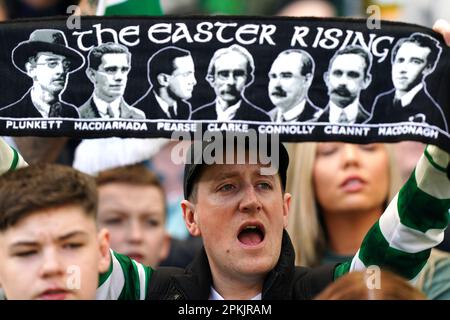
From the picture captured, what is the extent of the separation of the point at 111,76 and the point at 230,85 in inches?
13.5

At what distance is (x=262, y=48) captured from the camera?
11.7ft

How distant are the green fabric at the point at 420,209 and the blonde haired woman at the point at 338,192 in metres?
1.32

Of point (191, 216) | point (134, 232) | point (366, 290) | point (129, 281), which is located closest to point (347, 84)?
point (191, 216)

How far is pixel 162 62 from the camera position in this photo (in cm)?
359

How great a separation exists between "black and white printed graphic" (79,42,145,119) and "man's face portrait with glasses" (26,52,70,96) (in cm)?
8

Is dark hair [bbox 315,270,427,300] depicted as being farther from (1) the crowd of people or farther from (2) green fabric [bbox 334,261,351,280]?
(2) green fabric [bbox 334,261,351,280]

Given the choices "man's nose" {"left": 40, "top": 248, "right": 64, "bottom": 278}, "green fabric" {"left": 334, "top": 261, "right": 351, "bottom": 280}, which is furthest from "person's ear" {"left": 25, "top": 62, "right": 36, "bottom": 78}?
"green fabric" {"left": 334, "top": 261, "right": 351, "bottom": 280}

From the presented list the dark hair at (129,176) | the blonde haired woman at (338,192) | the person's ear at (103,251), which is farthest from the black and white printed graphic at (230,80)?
the dark hair at (129,176)

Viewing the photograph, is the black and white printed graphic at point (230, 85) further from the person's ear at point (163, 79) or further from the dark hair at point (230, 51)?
the person's ear at point (163, 79)

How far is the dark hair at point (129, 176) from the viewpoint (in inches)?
209

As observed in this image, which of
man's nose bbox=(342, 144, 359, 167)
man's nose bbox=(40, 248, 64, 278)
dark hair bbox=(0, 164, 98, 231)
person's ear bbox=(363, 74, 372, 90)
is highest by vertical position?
man's nose bbox=(342, 144, 359, 167)

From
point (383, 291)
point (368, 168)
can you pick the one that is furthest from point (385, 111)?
point (368, 168)

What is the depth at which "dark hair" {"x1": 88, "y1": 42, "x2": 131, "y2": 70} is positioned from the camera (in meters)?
3.59
